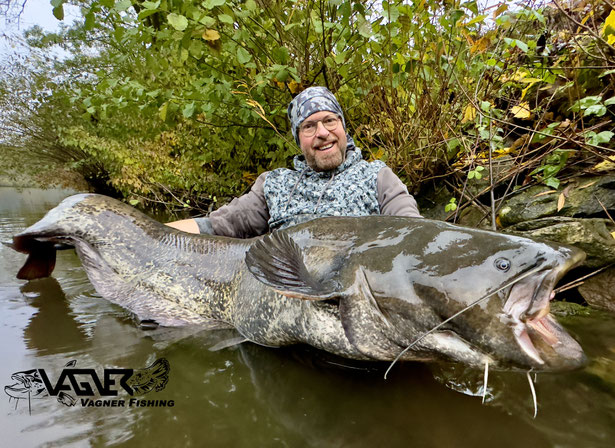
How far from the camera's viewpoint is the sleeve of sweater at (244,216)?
2.76 m

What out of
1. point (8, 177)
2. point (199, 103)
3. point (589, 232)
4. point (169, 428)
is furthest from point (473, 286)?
point (8, 177)

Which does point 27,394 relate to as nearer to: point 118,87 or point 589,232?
point 118,87

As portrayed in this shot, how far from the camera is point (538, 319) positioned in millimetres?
1125

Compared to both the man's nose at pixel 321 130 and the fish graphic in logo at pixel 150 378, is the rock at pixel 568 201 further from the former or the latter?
the fish graphic in logo at pixel 150 378

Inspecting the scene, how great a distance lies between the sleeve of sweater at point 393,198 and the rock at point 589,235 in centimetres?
64

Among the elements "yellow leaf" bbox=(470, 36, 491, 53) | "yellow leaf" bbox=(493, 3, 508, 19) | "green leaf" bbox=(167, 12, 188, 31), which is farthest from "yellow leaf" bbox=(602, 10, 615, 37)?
"green leaf" bbox=(167, 12, 188, 31)

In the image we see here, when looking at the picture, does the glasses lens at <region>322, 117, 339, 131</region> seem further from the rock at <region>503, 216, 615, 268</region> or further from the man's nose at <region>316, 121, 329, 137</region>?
the rock at <region>503, 216, 615, 268</region>

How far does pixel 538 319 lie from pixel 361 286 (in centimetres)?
61

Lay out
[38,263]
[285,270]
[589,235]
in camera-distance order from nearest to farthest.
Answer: [285,270], [589,235], [38,263]

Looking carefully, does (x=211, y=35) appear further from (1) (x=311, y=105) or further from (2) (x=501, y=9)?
(2) (x=501, y=9)

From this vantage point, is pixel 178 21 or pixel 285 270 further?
pixel 178 21

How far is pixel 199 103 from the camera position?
318 cm

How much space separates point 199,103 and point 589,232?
3322 mm

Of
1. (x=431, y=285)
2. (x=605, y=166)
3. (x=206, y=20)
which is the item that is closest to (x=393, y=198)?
(x=431, y=285)
